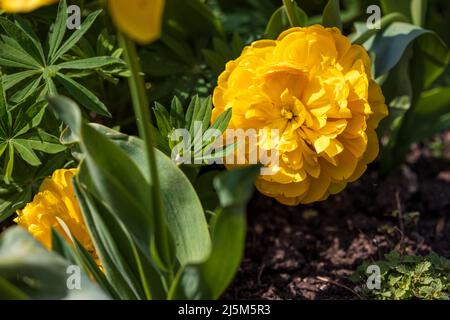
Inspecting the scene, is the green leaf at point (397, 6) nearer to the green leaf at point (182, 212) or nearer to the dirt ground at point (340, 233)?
the dirt ground at point (340, 233)

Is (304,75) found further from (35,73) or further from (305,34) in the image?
(35,73)

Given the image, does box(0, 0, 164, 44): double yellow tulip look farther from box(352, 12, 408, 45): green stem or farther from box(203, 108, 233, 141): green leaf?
box(352, 12, 408, 45): green stem

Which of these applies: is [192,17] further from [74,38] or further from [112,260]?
[112,260]

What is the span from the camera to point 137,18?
2.85 feet

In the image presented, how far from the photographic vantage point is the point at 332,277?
5.32 ft

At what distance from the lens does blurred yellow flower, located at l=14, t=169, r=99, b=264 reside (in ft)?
4.34

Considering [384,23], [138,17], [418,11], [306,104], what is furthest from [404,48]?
[138,17]

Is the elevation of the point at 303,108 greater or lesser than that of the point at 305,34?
lesser

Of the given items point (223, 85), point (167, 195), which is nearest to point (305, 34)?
point (223, 85)

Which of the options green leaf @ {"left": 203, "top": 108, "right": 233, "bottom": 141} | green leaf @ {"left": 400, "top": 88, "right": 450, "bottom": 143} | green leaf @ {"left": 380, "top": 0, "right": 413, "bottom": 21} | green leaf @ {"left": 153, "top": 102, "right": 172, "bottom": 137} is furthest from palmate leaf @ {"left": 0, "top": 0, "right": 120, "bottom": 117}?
green leaf @ {"left": 400, "top": 88, "right": 450, "bottom": 143}

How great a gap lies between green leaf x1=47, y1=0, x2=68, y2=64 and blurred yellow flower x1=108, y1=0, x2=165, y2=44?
62cm

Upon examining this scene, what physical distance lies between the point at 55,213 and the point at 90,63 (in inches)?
12.5

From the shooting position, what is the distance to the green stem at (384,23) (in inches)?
65.8

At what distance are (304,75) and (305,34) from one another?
0.08m
